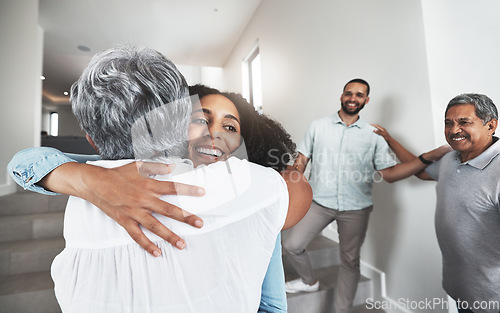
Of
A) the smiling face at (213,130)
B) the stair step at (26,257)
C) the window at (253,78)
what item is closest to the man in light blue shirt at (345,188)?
the smiling face at (213,130)

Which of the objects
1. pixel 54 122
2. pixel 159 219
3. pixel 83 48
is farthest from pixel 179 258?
pixel 54 122

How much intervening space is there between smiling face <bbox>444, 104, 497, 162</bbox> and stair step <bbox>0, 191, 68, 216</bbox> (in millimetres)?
3149

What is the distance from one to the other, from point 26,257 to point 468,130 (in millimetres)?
2833

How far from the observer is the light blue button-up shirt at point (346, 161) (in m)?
1.88

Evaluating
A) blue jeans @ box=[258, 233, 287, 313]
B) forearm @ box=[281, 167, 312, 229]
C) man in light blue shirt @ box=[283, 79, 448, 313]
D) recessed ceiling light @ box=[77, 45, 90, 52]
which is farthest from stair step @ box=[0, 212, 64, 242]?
recessed ceiling light @ box=[77, 45, 90, 52]

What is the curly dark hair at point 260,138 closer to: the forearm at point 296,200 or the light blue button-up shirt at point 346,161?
the forearm at point 296,200

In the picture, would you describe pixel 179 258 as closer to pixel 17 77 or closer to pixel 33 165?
pixel 33 165

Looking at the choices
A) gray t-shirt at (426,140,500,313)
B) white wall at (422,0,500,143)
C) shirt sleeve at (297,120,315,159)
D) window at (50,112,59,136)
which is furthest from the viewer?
window at (50,112,59,136)

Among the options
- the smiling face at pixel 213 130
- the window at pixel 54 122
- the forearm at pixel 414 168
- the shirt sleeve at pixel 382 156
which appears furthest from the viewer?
the window at pixel 54 122

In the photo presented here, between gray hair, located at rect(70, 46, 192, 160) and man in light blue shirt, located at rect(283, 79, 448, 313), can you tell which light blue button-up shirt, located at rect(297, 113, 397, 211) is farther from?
gray hair, located at rect(70, 46, 192, 160)

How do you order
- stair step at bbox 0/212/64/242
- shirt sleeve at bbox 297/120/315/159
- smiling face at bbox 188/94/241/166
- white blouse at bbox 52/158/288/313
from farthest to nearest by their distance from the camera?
stair step at bbox 0/212/64/242 → shirt sleeve at bbox 297/120/315/159 → smiling face at bbox 188/94/241/166 → white blouse at bbox 52/158/288/313

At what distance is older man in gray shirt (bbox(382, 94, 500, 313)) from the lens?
112 cm

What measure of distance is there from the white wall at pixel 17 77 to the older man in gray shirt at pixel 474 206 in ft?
13.7

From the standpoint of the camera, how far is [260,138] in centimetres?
119
